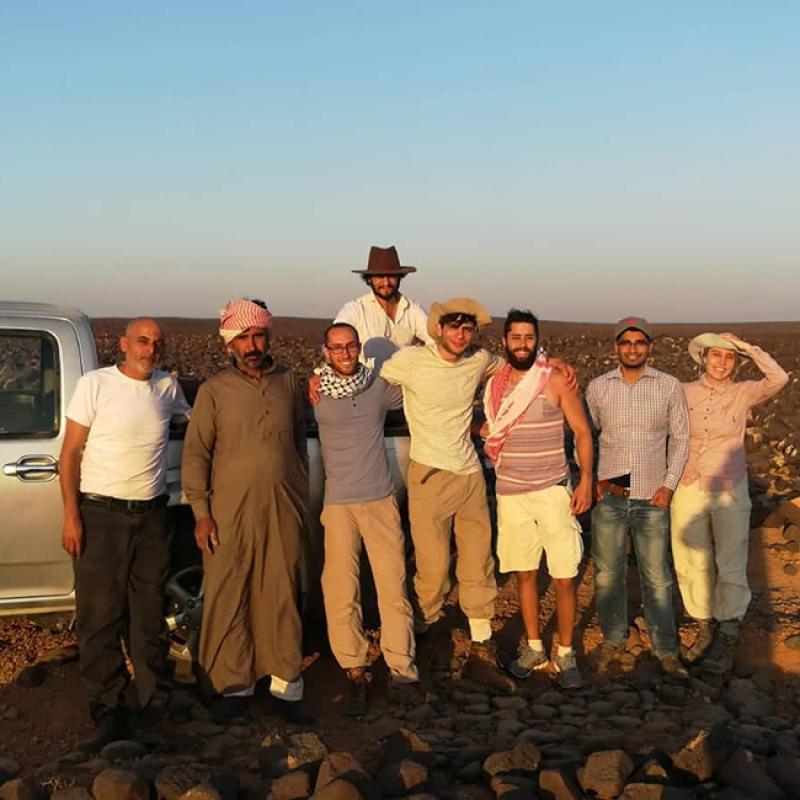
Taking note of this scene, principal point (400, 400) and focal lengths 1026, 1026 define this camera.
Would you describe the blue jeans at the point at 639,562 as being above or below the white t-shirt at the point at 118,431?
below

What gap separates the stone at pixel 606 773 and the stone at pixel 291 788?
3.52ft

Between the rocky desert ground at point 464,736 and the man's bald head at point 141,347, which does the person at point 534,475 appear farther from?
the man's bald head at point 141,347

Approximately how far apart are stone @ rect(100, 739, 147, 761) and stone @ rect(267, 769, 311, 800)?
96 centimetres

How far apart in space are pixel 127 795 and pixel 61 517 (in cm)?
177

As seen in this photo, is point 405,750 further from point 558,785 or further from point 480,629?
point 480,629

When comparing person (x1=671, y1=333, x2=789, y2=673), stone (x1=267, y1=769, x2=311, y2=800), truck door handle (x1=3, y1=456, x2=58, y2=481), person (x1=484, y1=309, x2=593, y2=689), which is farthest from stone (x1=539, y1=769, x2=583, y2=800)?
truck door handle (x1=3, y1=456, x2=58, y2=481)

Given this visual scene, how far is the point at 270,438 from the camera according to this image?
518 centimetres

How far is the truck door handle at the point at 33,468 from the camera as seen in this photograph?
5.14 metres

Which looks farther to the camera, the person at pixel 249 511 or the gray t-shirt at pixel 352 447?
the gray t-shirt at pixel 352 447

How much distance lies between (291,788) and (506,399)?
2516mm

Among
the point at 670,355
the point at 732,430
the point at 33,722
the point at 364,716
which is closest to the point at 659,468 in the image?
the point at 732,430

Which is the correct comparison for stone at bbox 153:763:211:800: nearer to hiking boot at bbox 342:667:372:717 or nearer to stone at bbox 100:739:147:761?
stone at bbox 100:739:147:761

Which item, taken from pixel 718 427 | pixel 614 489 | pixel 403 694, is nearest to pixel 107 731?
pixel 403 694

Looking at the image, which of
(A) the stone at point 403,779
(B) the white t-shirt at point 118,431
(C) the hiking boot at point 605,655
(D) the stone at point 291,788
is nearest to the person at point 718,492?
(C) the hiking boot at point 605,655
